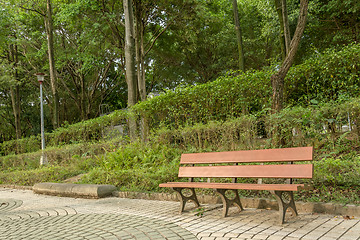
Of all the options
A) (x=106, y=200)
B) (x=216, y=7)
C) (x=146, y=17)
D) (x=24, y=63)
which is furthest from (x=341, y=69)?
(x=24, y=63)

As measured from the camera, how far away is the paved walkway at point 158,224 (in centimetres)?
388

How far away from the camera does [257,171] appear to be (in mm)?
4672

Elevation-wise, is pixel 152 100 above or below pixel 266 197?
above

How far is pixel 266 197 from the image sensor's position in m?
5.37

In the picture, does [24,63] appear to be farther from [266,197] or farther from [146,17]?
[266,197]

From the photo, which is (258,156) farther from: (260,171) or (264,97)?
(264,97)

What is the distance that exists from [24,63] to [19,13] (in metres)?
5.28

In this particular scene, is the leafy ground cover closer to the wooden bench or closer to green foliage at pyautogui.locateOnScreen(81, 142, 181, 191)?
green foliage at pyautogui.locateOnScreen(81, 142, 181, 191)

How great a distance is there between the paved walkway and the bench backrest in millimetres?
649

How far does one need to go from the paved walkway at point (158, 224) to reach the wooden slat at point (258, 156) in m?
0.85

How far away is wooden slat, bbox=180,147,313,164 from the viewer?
14.3 ft

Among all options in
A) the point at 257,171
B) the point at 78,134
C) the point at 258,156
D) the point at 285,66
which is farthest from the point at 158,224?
the point at 78,134

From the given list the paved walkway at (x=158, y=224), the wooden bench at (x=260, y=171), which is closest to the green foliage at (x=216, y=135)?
the wooden bench at (x=260, y=171)

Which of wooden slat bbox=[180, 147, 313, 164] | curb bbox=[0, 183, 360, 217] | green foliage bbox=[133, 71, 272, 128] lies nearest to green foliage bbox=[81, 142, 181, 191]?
curb bbox=[0, 183, 360, 217]
